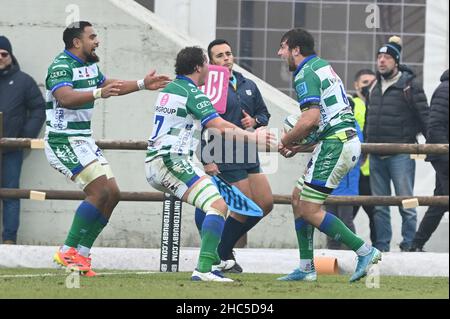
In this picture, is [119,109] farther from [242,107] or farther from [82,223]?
[82,223]

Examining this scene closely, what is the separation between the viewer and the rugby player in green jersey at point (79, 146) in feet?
39.7

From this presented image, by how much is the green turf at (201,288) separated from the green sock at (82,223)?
0.34 m

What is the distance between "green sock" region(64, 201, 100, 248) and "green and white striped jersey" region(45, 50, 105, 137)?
63 cm

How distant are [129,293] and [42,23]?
639 centimetres

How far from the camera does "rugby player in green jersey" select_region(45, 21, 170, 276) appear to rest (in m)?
12.1

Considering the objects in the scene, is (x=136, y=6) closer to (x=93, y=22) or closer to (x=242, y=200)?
(x=93, y=22)

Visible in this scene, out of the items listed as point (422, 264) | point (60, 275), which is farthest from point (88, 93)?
point (422, 264)

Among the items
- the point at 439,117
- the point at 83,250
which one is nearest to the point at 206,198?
the point at 83,250

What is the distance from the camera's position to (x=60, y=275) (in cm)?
1245

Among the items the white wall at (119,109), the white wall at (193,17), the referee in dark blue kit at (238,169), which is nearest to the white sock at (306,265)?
the referee in dark blue kit at (238,169)

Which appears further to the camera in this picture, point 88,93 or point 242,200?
point 242,200

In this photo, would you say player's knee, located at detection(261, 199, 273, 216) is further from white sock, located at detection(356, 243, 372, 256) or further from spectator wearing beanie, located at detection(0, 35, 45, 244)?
spectator wearing beanie, located at detection(0, 35, 45, 244)

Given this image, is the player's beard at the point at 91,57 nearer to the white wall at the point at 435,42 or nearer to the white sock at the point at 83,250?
the white sock at the point at 83,250

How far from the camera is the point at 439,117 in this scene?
14742 millimetres
